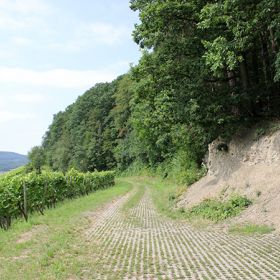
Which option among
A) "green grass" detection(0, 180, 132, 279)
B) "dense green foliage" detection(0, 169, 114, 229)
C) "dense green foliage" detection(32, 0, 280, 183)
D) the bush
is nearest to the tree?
"dense green foliage" detection(0, 169, 114, 229)

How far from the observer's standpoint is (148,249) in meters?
11.5

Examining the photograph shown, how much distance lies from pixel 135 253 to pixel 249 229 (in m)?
5.02

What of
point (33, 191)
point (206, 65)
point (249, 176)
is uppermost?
point (206, 65)

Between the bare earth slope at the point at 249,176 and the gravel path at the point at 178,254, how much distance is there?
2.39m

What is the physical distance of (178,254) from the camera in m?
10.7

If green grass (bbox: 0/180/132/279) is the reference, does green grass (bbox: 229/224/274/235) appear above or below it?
below

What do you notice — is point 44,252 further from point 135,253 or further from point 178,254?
point 178,254

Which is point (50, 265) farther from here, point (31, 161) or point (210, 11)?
point (31, 161)

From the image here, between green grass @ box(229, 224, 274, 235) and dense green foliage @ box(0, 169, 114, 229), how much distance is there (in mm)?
10109

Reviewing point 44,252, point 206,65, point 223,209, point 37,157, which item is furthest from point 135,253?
point 37,157

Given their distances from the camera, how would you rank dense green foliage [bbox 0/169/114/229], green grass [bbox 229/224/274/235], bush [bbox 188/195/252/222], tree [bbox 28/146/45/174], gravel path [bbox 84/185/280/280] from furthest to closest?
tree [bbox 28/146/45/174], dense green foliage [bbox 0/169/114/229], bush [bbox 188/195/252/222], green grass [bbox 229/224/274/235], gravel path [bbox 84/185/280/280]

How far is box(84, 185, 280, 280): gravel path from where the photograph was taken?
28.1 ft

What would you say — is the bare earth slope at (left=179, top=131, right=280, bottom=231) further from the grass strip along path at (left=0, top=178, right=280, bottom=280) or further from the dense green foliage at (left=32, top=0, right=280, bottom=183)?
the grass strip along path at (left=0, top=178, right=280, bottom=280)

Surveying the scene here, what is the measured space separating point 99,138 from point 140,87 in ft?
282
